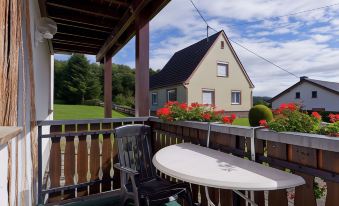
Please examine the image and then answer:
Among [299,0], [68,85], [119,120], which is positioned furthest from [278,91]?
[119,120]

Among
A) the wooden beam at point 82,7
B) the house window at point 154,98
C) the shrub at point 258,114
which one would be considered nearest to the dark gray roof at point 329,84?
the house window at point 154,98

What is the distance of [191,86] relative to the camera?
1689cm

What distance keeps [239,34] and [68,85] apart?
69.1 ft

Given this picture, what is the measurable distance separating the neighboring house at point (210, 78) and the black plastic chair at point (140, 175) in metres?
13.9

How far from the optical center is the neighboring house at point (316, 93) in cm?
2198

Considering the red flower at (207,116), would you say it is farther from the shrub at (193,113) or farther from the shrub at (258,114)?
the shrub at (258,114)

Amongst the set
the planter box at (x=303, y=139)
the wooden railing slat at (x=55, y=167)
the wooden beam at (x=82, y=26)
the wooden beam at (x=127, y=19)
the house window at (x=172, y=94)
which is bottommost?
the wooden railing slat at (x=55, y=167)

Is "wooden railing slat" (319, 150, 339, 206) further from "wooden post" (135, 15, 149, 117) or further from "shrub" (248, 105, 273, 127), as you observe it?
"shrub" (248, 105, 273, 127)

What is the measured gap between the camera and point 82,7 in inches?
136

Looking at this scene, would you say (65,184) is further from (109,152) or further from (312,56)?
(312,56)

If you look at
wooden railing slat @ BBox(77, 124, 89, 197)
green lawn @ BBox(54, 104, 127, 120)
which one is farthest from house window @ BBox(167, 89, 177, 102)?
wooden railing slat @ BBox(77, 124, 89, 197)

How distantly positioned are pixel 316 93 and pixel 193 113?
25413 mm

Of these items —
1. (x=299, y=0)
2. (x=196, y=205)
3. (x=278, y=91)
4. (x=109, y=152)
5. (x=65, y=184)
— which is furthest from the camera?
(x=278, y=91)

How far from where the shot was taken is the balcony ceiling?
3213 millimetres
